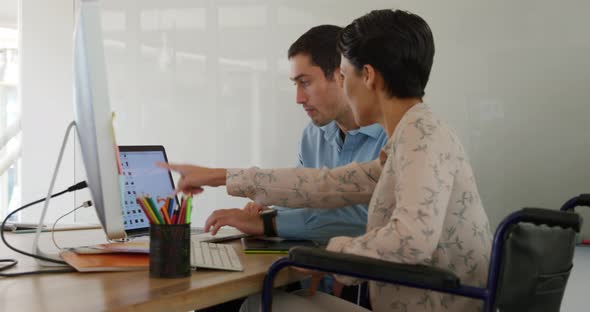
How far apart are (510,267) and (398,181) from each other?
0.24 m

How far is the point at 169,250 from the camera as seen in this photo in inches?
44.5

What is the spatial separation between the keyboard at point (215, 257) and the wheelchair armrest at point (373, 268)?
0.16 meters

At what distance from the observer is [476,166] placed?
2252mm

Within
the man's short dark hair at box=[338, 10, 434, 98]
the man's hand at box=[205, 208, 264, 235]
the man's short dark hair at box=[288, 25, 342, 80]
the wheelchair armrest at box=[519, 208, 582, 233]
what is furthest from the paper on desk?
the man's short dark hair at box=[288, 25, 342, 80]

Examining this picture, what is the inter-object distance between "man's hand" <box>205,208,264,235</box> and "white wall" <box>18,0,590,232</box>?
0.95 metres

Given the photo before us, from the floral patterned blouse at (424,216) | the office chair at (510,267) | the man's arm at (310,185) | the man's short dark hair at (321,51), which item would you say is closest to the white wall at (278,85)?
the man's short dark hair at (321,51)

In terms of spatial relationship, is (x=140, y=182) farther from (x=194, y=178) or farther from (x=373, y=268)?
(x=373, y=268)

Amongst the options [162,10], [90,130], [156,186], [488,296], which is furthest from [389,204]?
[162,10]

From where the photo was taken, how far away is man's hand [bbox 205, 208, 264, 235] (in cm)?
157

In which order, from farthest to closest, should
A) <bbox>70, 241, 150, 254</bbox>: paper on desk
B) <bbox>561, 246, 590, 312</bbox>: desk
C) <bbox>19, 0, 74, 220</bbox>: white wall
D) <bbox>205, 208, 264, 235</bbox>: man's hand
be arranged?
1. <bbox>19, 0, 74, 220</bbox>: white wall
2. <bbox>561, 246, 590, 312</bbox>: desk
3. <bbox>205, 208, 264, 235</bbox>: man's hand
4. <bbox>70, 241, 150, 254</bbox>: paper on desk

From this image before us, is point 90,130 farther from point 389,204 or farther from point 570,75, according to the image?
point 570,75

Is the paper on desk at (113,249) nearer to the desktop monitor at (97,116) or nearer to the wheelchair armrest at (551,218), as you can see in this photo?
the desktop monitor at (97,116)

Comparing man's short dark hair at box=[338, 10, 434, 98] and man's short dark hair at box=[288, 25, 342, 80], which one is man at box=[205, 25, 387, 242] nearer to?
man's short dark hair at box=[288, 25, 342, 80]

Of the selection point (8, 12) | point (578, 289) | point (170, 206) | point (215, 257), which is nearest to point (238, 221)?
point (215, 257)
